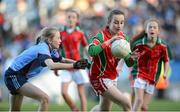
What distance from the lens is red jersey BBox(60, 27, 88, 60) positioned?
1492 centimetres

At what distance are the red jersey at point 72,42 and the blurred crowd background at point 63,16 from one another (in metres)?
8.66

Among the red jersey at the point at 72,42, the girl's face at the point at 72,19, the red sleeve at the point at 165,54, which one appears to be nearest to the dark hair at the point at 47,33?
the red sleeve at the point at 165,54

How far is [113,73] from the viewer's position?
1100cm

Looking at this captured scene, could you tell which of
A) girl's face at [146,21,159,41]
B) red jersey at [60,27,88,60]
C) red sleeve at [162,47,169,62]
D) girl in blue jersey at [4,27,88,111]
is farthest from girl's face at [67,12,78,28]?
girl in blue jersey at [4,27,88,111]

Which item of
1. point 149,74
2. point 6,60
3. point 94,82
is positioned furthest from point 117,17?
point 6,60

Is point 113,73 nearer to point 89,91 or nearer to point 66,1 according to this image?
point 89,91

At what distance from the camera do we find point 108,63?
35.8 feet

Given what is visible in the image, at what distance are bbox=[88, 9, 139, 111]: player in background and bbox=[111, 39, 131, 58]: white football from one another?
0.37ft

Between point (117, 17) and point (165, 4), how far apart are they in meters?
14.7

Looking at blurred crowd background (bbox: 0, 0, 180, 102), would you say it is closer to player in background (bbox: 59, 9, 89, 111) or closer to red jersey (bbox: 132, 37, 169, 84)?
player in background (bbox: 59, 9, 89, 111)

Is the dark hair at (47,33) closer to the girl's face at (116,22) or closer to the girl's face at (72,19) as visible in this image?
the girl's face at (116,22)

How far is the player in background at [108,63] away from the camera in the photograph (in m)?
10.6

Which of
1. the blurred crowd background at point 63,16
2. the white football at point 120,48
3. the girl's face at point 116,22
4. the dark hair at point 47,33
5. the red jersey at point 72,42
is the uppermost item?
the girl's face at point 116,22

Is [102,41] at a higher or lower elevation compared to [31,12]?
higher
